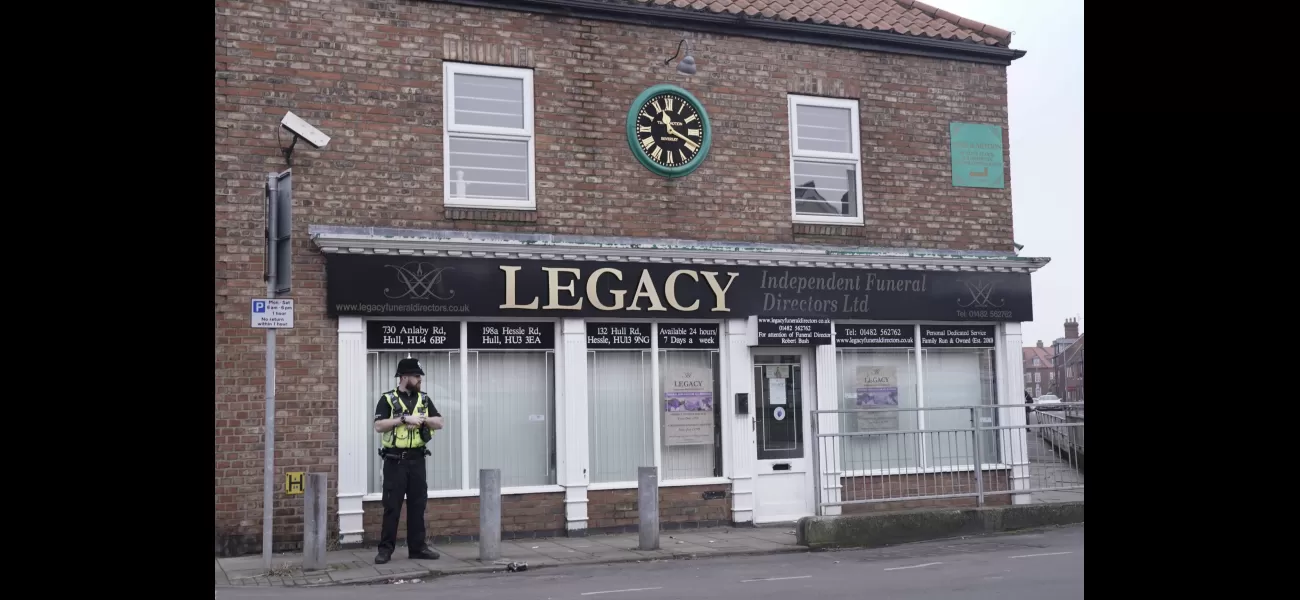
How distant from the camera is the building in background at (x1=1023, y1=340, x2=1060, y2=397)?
20109 millimetres

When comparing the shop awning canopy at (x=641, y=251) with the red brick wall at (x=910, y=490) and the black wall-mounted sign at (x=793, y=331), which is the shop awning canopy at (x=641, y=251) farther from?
the red brick wall at (x=910, y=490)

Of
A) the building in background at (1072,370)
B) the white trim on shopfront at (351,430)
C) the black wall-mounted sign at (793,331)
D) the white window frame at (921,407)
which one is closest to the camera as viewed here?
the white trim on shopfront at (351,430)

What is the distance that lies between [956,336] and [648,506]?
540 cm

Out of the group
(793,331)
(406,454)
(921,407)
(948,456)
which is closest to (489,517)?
(406,454)

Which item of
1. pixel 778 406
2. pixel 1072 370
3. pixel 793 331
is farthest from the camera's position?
pixel 1072 370

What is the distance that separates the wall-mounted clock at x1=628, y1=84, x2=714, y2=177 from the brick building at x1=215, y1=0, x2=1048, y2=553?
32 mm

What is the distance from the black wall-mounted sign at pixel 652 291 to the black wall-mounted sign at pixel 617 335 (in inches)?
6.9

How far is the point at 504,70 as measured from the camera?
13.4 metres

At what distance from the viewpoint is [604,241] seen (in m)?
13.6

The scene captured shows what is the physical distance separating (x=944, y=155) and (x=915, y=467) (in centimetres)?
407

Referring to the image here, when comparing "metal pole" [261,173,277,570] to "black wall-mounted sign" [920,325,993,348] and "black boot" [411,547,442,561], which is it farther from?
"black wall-mounted sign" [920,325,993,348]

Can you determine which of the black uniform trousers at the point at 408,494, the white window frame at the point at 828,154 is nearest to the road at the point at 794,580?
the black uniform trousers at the point at 408,494

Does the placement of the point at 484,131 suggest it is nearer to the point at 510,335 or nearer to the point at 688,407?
the point at 510,335

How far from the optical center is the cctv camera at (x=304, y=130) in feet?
39.3
